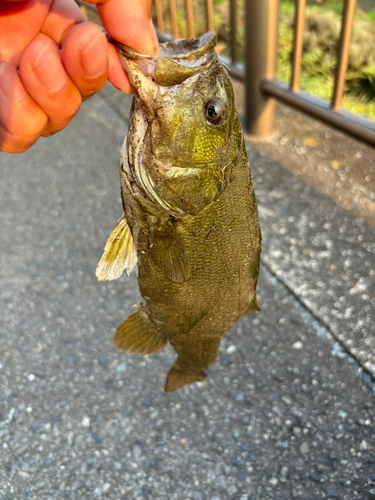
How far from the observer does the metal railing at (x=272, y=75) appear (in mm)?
2965

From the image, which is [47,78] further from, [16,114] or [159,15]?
[159,15]

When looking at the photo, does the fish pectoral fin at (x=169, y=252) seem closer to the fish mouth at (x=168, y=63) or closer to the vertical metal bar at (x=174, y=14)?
the fish mouth at (x=168, y=63)

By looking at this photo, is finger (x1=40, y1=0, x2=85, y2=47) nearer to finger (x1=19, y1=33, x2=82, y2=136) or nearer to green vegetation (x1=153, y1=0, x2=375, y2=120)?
finger (x1=19, y1=33, x2=82, y2=136)

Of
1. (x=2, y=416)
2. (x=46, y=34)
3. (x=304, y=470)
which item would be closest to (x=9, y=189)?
(x=2, y=416)

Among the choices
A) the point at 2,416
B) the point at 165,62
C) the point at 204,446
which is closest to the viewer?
the point at 165,62

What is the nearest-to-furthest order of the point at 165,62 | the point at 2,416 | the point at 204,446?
the point at 165,62, the point at 204,446, the point at 2,416

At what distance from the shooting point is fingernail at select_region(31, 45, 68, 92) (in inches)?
47.3

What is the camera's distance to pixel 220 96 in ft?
4.08

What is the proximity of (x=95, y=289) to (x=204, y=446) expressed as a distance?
119cm

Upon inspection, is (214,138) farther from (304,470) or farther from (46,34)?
(304,470)

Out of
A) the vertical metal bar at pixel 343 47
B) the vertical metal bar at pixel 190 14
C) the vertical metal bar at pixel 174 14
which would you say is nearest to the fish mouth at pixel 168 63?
the vertical metal bar at pixel 343 47

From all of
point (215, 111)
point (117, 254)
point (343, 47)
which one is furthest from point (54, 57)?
point (343, 47)

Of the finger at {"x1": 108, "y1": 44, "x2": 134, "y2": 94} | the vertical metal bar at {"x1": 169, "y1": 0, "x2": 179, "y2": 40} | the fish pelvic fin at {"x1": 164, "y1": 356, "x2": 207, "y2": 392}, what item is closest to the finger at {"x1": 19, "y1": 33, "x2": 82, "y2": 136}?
the finger at {"x1": 108, "y1": 44, "x2": 134, "y2": 94}

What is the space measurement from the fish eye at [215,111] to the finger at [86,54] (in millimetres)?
303
